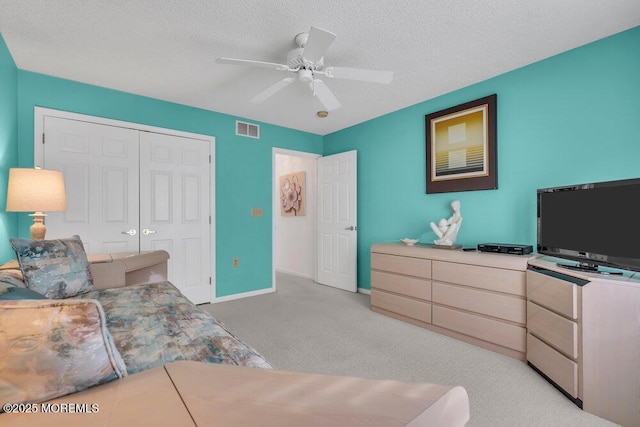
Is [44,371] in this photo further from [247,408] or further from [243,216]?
[243,216]

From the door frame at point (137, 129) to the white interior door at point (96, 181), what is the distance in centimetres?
4

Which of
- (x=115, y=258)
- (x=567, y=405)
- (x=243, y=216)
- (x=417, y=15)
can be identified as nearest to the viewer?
(x=567, y=405)

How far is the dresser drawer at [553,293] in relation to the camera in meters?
1.80

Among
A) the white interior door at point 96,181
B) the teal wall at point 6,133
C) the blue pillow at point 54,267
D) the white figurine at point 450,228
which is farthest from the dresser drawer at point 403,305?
the teal wall at point 6,133

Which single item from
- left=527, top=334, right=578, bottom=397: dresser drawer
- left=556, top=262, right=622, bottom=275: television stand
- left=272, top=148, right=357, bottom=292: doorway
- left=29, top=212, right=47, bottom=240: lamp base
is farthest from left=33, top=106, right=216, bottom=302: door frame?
left=556, top=262, right=622, bottom=275: television stand

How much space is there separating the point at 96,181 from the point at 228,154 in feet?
5.01

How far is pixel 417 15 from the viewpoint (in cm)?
197

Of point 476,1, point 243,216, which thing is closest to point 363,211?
point 243,216

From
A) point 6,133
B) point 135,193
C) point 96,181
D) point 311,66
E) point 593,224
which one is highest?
point 311,66

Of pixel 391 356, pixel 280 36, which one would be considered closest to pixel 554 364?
pixel 391 356

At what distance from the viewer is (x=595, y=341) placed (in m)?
1.72

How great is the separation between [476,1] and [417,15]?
358 millimetres

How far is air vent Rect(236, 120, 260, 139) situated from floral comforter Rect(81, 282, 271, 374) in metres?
2.73

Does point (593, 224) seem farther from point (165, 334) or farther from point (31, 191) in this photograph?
point (31, 191)
